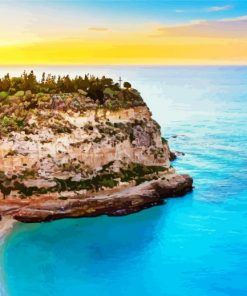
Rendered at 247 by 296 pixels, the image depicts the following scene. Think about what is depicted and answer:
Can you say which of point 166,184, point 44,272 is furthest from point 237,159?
point 44,272

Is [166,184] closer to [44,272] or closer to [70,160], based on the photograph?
[70,160]

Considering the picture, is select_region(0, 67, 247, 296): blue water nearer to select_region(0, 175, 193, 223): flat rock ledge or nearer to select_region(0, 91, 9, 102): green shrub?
select_region(0, 175, 193, 223): flat rock ledge

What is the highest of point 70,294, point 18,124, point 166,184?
point 18,124

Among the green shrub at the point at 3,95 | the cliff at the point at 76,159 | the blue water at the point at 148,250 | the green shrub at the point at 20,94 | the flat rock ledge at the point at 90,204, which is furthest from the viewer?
the green shrub at the point at 3,95

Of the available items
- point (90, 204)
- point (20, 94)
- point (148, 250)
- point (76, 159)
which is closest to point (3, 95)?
point (20, 94)

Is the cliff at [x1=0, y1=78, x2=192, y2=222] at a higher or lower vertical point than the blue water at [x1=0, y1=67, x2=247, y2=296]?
higher

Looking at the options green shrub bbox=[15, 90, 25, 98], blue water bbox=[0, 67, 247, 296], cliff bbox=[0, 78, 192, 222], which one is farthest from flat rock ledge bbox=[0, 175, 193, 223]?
green shrub bbox=[15, 90, 25, 98]

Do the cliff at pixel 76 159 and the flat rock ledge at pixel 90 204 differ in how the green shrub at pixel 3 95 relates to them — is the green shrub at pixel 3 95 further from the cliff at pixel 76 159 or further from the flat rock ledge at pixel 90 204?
the flat rock ledge at pixel 90 204

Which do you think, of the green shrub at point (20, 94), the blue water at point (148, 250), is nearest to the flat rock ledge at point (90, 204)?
the blue water at point (148, 250)
